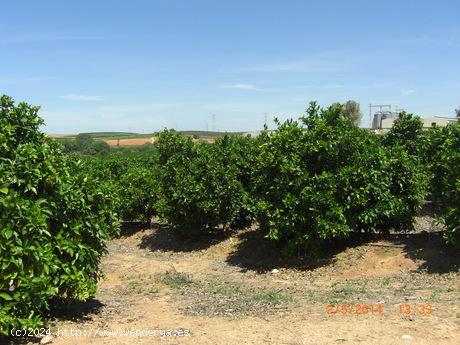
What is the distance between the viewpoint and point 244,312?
5.95 m

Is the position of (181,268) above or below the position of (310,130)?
below

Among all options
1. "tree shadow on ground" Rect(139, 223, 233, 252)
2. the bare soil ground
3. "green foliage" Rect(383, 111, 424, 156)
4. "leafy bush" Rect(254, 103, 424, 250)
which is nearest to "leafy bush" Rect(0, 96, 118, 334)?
the bare soil ground

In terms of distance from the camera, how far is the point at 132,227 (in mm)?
13883

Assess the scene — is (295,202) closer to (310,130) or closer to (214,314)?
(310,130)

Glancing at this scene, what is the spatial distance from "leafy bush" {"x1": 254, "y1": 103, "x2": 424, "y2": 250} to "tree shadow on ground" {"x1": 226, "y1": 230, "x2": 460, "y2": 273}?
0.34m

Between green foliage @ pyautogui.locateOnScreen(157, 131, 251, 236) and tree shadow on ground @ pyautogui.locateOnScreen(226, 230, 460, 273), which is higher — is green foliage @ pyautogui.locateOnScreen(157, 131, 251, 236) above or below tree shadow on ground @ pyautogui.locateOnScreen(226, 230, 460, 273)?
above

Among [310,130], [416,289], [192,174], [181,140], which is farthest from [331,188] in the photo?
[181,140]

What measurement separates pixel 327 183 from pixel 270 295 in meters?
2.37

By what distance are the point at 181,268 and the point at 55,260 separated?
194 inches

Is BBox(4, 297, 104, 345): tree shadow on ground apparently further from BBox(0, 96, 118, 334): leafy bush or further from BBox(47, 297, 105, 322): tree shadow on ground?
BBox(0, 96, 118, 334): leafy bush

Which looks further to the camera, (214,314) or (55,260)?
(214,314)

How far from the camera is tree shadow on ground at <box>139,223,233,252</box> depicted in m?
11.3

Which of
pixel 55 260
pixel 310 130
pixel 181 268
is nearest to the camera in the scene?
pixel 55 260

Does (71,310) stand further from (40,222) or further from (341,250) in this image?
(341,250)
